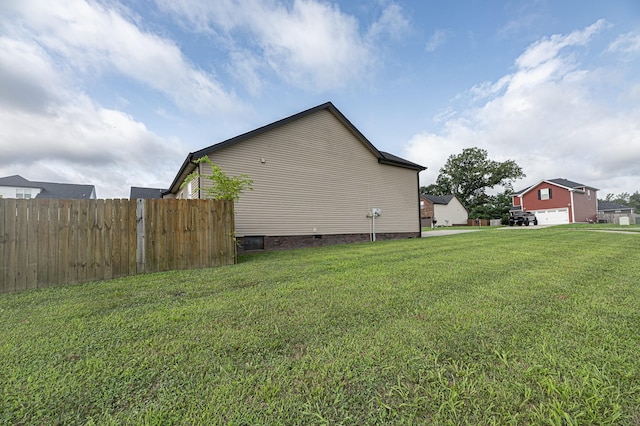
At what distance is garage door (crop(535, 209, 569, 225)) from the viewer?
2930 cm

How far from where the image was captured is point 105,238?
4.81m

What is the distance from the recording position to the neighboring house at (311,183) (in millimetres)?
9172

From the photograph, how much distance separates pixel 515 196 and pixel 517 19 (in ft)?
103

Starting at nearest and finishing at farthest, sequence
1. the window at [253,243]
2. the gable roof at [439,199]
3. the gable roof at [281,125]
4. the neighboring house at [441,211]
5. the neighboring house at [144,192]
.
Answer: the gable roof at [281,125] < the window at [253,243] < the neighboring house at [144,192] < the neighboring house at [441,211] < the gable roof at [439,199]

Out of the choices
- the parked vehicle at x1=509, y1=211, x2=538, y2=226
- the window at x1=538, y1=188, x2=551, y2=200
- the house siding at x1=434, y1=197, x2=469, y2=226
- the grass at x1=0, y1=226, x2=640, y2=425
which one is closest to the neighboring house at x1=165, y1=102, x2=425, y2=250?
the grass at x1=0, y1=226, x2=640, y2=425

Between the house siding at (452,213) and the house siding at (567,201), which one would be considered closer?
the house siding at (567,201)

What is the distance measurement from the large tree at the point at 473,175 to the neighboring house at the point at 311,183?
124 feet

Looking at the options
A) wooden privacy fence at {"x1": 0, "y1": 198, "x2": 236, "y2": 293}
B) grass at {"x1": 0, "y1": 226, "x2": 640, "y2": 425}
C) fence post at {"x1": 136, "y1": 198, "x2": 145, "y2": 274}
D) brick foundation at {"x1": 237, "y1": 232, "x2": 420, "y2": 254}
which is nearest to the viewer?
grass at {"x1": 0, "y1": 226, "x2": 640, "y2": 425}

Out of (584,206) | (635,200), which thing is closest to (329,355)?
(584,206)

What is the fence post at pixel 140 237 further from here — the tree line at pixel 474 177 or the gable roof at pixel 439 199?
the tree line at pixel 474 177

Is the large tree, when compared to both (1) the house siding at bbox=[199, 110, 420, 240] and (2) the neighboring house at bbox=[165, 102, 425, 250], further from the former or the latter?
(1) the house siding at bbox=[199, 110, 420, 240]

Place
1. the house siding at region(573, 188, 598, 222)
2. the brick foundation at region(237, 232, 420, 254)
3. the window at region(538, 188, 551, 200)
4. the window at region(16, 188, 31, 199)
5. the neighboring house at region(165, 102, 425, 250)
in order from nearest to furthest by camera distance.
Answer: the neighboring house at region(165, 102, 425, 250) < the brick foundation at region(237, 232, 420, 254) < the window at region(16, 188, 31, 199) < the house siding at region(573, 188, 598, 222) < the window at region(538, 188, 551, 200)

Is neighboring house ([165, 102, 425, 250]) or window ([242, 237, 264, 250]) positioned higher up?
neighboring house ([165, 102, 425, 250])

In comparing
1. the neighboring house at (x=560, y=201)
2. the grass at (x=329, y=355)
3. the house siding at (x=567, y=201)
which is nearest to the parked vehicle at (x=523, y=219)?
the neighboring house at (x=560, y=201)
